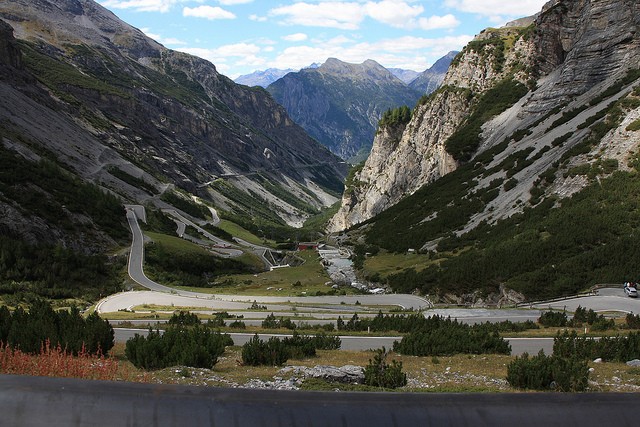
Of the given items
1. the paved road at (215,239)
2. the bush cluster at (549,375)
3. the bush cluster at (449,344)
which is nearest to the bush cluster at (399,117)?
the paved road at (215,239)

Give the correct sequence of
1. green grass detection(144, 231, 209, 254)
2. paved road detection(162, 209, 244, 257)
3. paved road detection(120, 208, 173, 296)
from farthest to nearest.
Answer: paved road detection(162, 209, 244, 257) < green grass detection(144, 231, 209, 254) < paved road detection(120, 208, 173, 296)

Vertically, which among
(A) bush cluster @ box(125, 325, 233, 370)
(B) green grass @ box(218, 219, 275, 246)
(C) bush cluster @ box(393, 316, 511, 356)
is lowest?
(C) bush cluster @ box(393, 316, 511, 356)

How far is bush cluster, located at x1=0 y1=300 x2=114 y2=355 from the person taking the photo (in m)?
11.8

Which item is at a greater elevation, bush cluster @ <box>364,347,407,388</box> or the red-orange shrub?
the red-orange shrub

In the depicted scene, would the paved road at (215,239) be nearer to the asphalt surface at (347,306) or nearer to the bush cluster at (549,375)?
the asphalt surface at (347,306)

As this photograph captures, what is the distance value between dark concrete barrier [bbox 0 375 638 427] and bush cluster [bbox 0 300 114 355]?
22.3 feet

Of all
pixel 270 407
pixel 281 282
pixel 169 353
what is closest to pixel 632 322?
pixel 169 353

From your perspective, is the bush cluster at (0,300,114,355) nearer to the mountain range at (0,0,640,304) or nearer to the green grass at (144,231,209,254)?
the mountain range at (0,0,640,304)

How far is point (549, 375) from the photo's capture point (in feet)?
34.8

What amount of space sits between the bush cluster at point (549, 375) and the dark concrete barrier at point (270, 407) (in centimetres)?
573

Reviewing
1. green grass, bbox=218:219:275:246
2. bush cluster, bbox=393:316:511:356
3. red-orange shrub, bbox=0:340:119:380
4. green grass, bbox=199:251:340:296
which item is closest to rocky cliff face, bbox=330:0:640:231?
green grass, bbox=199:251:340:296

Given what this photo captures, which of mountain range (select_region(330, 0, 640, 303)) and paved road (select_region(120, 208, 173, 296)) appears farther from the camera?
paved road (select_region(120, 208, 173, 296))

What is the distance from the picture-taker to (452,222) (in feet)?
203

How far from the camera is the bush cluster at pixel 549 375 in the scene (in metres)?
10.2
